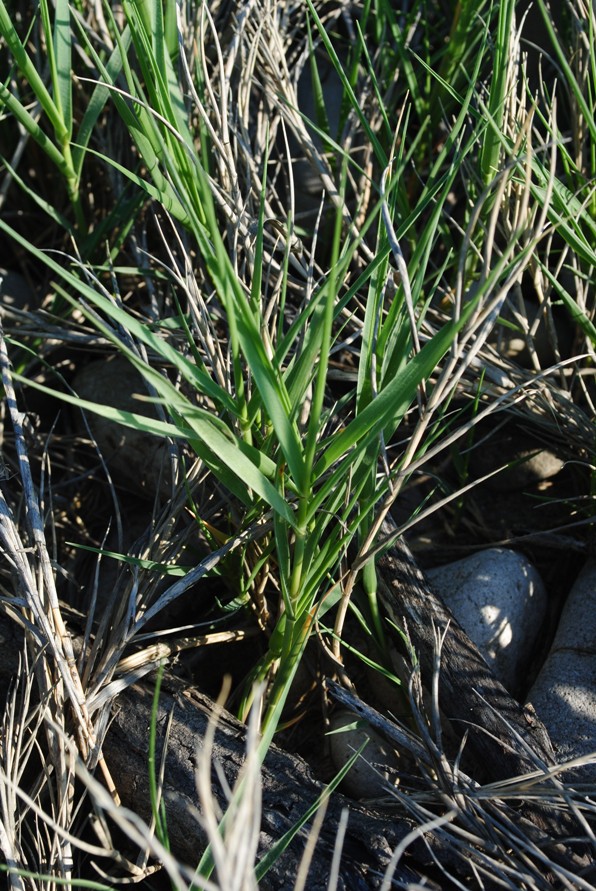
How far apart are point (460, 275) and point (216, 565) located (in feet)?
1.86

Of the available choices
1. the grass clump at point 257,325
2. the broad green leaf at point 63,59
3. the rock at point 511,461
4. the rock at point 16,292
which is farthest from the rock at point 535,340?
the rock at point 16,292

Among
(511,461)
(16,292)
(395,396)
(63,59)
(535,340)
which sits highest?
(63,59)

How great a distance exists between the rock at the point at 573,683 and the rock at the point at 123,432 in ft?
2.15

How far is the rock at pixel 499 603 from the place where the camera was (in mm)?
1233

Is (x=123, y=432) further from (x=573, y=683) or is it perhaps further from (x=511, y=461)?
(x=573, y=683)

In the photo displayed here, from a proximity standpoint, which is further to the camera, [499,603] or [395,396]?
[499,603]

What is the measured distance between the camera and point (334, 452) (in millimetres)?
861

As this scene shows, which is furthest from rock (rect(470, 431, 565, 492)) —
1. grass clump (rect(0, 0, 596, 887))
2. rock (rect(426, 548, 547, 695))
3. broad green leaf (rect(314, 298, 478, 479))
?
broad green leaf (rect(314, 298, 478, 479))

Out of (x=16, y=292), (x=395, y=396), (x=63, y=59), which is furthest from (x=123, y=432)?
(x=395, y=396)

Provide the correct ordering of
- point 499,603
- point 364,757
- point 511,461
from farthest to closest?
point 511,461
point 499,603
point 364,757

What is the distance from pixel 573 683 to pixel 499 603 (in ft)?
0.50

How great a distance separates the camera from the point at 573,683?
45.7 inches

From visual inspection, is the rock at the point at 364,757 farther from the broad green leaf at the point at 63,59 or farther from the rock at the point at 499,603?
the broad green leaf at the point at 63,59

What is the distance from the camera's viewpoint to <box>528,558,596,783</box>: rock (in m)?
1.11
